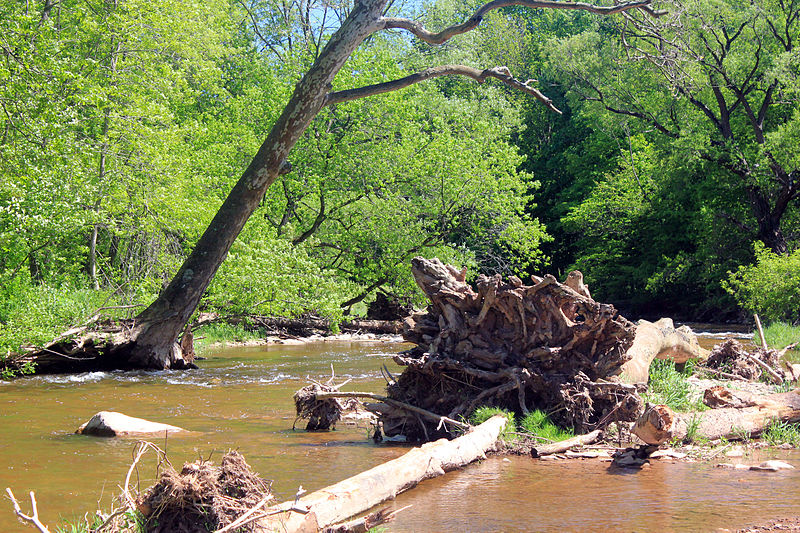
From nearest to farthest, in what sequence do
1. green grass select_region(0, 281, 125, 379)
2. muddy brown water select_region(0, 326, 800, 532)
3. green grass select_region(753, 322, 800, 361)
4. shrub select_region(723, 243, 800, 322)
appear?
muddy brown water select_region(0, 326, 800, 532) < green grass select_region(0, 281, 125, 379) < green grass select_region(753, 322, 800, 361) < shrub select_region(723, 243, 800, 322)

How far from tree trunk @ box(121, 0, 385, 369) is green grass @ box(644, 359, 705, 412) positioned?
21.8 feet

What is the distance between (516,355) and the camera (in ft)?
29.8

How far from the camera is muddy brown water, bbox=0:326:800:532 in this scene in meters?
5.69

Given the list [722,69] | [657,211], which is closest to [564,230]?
[657,211]

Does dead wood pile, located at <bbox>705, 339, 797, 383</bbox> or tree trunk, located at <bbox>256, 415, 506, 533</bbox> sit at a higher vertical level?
dead wood pile, located at <bbox>705, 339, 797, 383</bbox>

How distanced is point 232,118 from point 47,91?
611 inches

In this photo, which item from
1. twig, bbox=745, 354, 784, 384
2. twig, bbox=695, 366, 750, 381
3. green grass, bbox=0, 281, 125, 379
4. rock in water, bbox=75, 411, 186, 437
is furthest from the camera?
green grass, bbox=0, 281, 125, 379

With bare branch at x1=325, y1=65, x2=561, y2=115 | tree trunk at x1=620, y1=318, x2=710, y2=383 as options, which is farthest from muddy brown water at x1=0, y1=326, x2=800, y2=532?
bare branch at x1=325, y1=65, x2=561, y2=115

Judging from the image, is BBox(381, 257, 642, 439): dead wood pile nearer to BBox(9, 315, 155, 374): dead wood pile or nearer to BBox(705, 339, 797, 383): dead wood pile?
BBox(705, 339, 797, 383): dead wood pile

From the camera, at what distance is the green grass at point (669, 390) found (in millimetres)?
9500

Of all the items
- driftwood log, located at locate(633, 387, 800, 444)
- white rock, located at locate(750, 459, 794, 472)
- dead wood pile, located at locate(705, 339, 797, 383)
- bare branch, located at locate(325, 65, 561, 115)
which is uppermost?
bare branch, located at locate(325, 65, 561, 115)

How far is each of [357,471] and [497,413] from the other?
2101 millimetres

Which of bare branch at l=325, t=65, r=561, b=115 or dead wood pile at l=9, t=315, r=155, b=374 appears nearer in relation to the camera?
bare branch at l=325, t=65, r=561, b=115

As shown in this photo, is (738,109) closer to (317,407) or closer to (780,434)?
(780,434)
